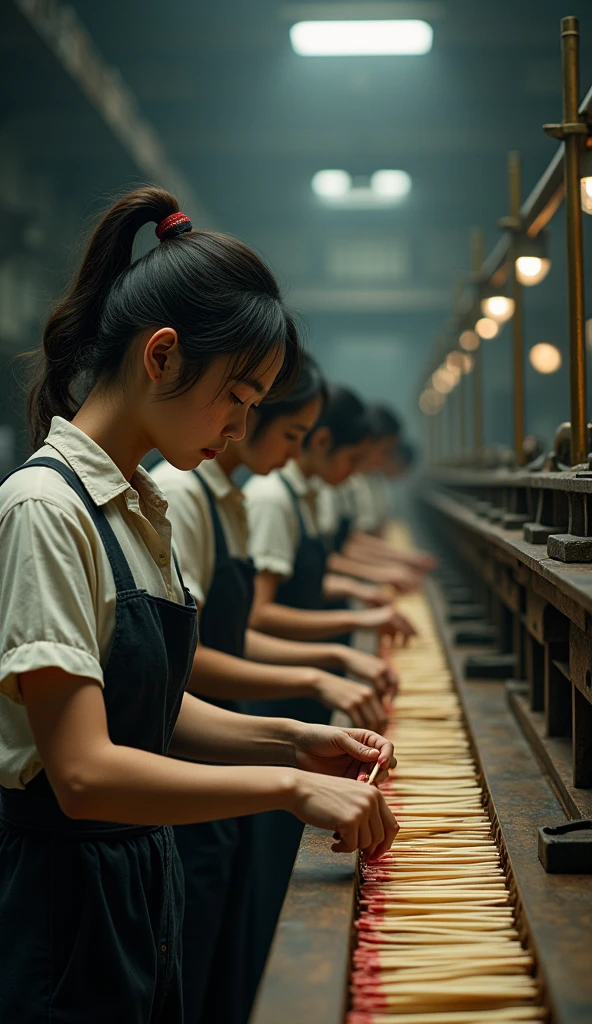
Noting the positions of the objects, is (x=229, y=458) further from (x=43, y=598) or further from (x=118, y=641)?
(x=43, y=598)

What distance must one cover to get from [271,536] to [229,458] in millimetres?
634

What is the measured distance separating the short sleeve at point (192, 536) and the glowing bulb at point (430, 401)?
8433 millimetres

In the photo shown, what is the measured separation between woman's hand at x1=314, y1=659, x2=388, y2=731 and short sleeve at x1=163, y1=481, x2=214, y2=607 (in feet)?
1.05

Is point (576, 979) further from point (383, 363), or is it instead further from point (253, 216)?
point (383, 363)

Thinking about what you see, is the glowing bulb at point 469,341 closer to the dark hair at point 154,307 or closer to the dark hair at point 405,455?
the dark hair at point 405,455

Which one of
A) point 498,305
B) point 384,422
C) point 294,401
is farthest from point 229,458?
point 384,422

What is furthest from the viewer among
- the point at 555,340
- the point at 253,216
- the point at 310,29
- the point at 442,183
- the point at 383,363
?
the point at 383,363

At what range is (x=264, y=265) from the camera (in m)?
1.58

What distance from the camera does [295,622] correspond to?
3.14 meters

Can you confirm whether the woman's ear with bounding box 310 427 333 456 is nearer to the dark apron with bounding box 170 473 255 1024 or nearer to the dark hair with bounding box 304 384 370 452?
the dark hair with bounding box 304 384 370 452

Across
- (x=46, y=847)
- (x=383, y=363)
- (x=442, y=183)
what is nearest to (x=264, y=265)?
(x=46, y=847)

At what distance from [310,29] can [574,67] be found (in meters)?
6.16

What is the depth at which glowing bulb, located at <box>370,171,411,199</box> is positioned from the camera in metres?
11.9

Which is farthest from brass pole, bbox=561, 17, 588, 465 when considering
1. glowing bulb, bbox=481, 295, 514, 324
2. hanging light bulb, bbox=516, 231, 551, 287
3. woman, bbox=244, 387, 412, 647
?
glowing bulb, bbox=481, 295, 514, 324
